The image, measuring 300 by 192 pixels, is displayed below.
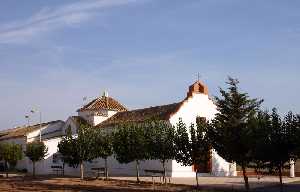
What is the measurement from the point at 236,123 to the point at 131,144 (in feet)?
42.8

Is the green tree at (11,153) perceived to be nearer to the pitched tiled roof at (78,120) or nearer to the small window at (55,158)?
the small window at (55,158)

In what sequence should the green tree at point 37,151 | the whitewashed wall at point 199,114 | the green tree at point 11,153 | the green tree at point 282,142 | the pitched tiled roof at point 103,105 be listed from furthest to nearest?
the pitched tiled roof at point 103,105
the green tree at point 11,153
the green tree at point 37,151
the whitewashed wall at point 199,114
the green tree at point 282,142

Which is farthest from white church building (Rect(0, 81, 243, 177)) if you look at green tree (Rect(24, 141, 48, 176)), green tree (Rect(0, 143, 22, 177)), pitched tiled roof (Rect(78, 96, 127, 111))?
green tree (Rect(24, 141, 48, 176))

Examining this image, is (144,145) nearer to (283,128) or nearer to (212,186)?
(212,186)

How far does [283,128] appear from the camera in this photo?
30.4 m

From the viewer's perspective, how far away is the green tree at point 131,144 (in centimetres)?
4228

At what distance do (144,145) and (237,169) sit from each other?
13858 millimetres

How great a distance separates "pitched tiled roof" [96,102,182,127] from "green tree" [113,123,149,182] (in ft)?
19.2

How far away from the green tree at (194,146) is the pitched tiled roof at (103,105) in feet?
83.9

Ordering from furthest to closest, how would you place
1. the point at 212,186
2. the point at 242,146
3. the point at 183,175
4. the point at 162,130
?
the point at 183,175 < the point at 162,130 < the point at 212,186 < the point at 242,146

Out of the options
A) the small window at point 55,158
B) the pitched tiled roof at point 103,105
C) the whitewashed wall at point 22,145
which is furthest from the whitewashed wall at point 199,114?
the whitewashed wall at point 22,145

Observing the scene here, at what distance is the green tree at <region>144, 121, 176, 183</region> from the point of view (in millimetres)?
38969

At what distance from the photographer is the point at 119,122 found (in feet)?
176

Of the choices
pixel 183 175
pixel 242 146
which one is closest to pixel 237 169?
pixel 183 175
